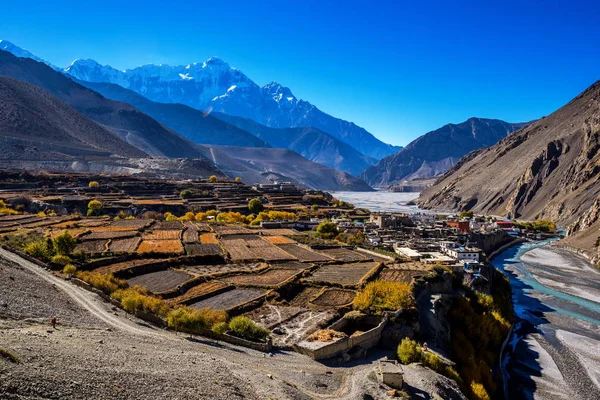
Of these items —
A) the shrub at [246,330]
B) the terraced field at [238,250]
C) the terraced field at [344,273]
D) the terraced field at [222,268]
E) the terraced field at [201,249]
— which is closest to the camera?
the shrub at [246,330]

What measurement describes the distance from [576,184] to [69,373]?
12500 centimetres

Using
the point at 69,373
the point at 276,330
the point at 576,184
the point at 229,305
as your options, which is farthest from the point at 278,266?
the point at 576,184

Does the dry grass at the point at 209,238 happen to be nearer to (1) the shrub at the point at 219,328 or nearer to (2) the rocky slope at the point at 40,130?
(1) the shrub at the point at 219,328

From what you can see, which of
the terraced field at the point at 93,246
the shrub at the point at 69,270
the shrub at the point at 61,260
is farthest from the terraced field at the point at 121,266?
the terraced field at the point at 93,246

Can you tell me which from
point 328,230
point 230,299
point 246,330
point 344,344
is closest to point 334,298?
point 230,299

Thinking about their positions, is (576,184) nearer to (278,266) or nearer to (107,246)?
(278,266)

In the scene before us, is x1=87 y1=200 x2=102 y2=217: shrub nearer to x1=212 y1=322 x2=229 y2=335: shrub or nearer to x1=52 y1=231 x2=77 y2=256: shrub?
x1=52 y1=231 x2=77 y2=256: shrub

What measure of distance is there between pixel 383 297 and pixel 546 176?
4773 inches

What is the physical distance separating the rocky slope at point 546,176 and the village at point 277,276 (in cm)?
5120

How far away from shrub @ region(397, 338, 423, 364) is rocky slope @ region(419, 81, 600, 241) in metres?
71.8

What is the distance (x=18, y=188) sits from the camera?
92.1m

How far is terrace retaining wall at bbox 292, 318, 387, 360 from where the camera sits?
22.4 meters

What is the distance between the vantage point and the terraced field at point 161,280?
32338 mm

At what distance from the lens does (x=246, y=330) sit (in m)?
23.7
